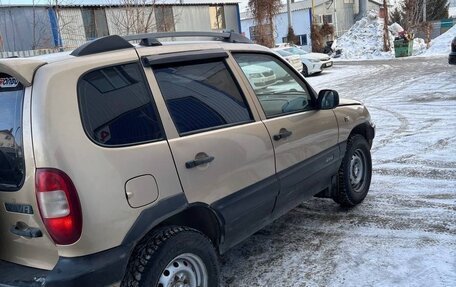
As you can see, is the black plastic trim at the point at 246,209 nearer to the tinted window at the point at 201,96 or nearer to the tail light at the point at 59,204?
the tinted window at the point at 201,96

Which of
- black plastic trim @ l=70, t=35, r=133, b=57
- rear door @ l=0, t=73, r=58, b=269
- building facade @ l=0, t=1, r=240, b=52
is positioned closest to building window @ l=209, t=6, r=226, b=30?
building facade @ l=0, t=1, r=240, b=52

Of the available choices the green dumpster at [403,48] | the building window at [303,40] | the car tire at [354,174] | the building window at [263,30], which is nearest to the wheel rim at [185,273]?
the car tire at [354,174]

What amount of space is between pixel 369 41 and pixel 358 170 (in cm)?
2967

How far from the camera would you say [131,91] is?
275 centimetres

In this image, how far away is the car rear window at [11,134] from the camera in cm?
248

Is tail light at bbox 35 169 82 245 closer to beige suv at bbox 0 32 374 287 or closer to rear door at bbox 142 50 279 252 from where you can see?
beige suv at bbox 0 32 374 287

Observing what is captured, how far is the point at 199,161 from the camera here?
291 centimetres

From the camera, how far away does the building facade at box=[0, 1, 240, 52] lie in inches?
686

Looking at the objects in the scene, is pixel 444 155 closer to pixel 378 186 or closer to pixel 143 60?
pixel 378 186

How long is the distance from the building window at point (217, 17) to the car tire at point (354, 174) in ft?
82.6

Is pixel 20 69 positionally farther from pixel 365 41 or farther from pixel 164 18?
pixel 365 41

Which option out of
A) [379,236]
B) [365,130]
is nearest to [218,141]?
[379,236]

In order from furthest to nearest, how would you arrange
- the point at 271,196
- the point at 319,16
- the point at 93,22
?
the point at 319,16 < the point at 93,22 < the point at 271,196

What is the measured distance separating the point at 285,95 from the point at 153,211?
A: 6.02 ft
